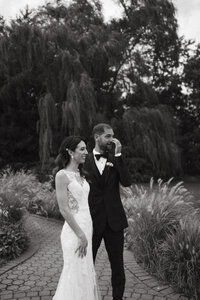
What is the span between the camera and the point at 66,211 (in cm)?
285

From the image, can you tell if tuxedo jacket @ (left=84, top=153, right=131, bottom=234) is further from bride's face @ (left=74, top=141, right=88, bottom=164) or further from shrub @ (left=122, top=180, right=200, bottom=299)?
shrub @ (left=122, top=180, right=200, bottom=299)

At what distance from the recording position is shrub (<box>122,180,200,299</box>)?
159 inches

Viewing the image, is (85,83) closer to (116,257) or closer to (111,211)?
(111,211)

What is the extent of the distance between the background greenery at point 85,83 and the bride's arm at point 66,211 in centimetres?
1243

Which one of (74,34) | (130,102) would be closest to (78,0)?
(74,34)

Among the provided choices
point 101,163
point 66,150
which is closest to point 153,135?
point 101,163

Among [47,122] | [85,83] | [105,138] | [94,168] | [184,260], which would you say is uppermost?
[85,83]

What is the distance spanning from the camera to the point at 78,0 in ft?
60.1

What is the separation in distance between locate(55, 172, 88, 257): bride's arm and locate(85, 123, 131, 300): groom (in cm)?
45

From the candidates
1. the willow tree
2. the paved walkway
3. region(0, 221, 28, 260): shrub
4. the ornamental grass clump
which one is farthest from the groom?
the willow tree

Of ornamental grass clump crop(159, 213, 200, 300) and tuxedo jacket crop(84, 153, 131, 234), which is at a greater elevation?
tuxedo jacket crop(84, 153, 131, 234)

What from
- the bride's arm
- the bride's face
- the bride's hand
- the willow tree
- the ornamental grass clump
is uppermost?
the willow tree

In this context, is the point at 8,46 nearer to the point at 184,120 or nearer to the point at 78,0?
the point at 78,0

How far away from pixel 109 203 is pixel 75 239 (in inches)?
23.1
